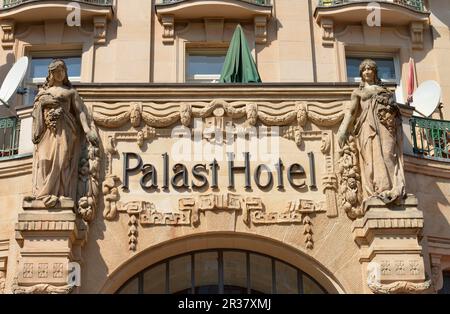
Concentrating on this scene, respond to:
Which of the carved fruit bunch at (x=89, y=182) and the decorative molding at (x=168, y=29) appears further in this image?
the decorative molding at (x=168, y=29)

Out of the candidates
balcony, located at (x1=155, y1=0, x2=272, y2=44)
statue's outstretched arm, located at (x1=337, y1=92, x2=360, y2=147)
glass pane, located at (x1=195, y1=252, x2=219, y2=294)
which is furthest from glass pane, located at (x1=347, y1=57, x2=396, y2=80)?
glass pane, located at (x1=195, y1=252, x2=219, y2=294)

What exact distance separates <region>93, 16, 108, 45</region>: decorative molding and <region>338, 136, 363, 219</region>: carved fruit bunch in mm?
7951

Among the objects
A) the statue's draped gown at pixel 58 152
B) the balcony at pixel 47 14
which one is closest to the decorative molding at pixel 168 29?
the balcony at pixel 47 14

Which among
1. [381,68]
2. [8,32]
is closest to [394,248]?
[381,68]

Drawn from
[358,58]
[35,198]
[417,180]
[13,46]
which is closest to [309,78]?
[358,58]

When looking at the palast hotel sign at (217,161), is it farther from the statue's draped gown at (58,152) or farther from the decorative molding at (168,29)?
the decorative molding at (168,29)

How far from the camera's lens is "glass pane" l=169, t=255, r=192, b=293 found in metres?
14.3

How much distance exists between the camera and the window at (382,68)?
67.6 feet

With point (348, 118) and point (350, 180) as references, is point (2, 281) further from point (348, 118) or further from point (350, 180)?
point (348, 118)

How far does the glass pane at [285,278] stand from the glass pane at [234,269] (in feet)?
1.84

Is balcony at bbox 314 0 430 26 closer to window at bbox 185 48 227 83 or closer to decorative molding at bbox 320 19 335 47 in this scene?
decorative molding at bbox 320 19 335 47
